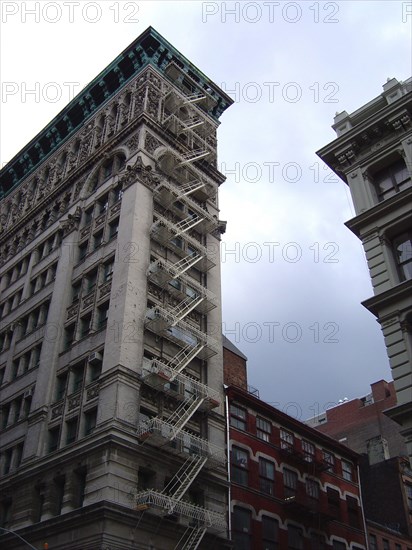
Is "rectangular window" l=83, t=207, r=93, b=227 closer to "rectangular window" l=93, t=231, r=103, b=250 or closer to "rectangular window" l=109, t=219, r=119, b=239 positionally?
"rectangular window" l=93, t=231, r=103, b=250

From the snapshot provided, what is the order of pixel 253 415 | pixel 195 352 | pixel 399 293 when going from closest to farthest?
pixel 399 293 → pixel 195 352 → pixel 253 415

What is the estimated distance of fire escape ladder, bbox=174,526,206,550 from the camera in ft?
107

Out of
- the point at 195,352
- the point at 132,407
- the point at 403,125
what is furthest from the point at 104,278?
the point at 403,125

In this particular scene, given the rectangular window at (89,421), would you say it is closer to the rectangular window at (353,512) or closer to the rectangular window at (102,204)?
the rectangular window at (102,204)

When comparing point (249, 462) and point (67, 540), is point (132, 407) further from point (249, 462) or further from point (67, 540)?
point (249, 462)

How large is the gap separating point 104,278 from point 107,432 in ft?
42.5

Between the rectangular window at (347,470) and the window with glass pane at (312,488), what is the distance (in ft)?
15.7

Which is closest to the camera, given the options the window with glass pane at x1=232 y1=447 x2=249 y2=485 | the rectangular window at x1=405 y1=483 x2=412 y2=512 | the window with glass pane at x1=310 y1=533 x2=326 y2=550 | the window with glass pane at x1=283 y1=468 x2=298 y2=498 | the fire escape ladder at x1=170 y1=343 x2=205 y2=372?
the fire escape ladder at x1=170 y1=343 x2=205 y2=372

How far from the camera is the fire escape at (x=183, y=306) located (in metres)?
33.9

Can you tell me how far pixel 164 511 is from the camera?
32.0 meters

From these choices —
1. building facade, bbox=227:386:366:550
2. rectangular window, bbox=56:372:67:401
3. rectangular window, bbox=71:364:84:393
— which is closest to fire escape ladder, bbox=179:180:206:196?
building facade, bbox=227:386:366:550

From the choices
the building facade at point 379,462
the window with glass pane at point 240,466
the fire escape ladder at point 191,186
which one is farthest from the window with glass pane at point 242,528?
the fire escape ladder at point 191,186

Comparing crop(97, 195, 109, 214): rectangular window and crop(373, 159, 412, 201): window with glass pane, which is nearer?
crop(373, 159, 412, 201): window with glass pane

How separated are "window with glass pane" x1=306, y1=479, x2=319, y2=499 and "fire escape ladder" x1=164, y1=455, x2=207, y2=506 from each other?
485 inches
